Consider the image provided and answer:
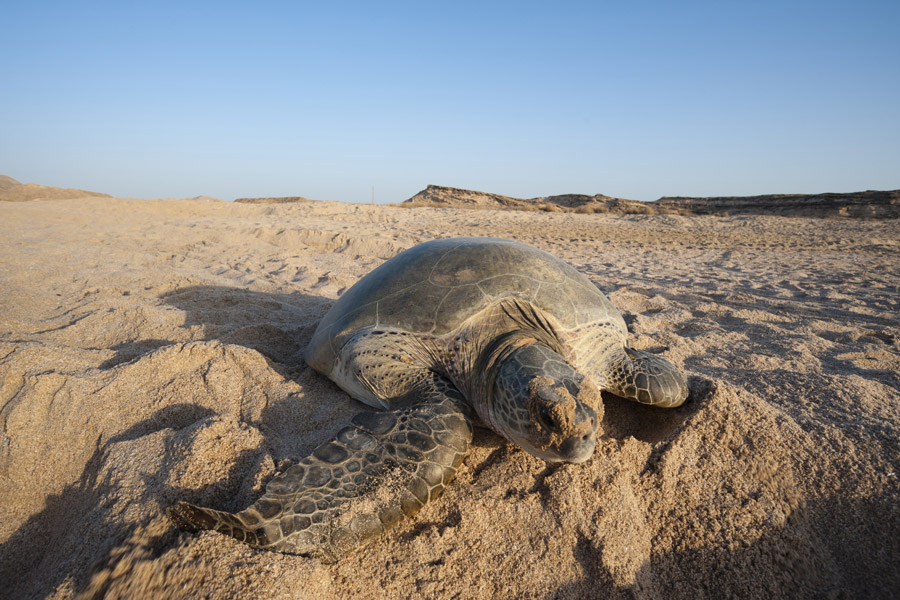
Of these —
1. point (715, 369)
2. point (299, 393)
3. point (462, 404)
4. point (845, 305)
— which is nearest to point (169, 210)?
point (299, 393)

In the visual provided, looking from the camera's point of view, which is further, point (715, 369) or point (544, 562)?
point (715, 369)

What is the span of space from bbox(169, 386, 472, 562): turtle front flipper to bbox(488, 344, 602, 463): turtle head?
0.25 meters

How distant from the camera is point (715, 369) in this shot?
2773 millimetres

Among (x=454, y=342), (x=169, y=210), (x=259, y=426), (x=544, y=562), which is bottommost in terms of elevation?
(x=544, y=562)

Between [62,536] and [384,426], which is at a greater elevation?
[384,426]

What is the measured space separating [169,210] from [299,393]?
11.7 m

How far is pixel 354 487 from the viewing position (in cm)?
158

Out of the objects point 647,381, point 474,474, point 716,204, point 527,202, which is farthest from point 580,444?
point 716,204

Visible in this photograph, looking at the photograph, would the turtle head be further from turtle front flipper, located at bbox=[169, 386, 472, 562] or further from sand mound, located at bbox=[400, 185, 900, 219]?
sand mound, located at bbox=[400, 185, 900, 219]

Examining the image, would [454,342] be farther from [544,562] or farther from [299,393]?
[544,562]

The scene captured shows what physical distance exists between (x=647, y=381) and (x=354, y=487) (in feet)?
5.01

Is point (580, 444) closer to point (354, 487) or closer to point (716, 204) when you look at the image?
point (354, 487)

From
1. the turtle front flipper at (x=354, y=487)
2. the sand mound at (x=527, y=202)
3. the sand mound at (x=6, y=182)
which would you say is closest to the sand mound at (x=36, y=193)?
the sand mound at (x=6, y=182)

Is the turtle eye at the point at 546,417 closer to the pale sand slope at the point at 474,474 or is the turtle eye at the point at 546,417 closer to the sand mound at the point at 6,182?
the pale sand slope at the point at 474,474
